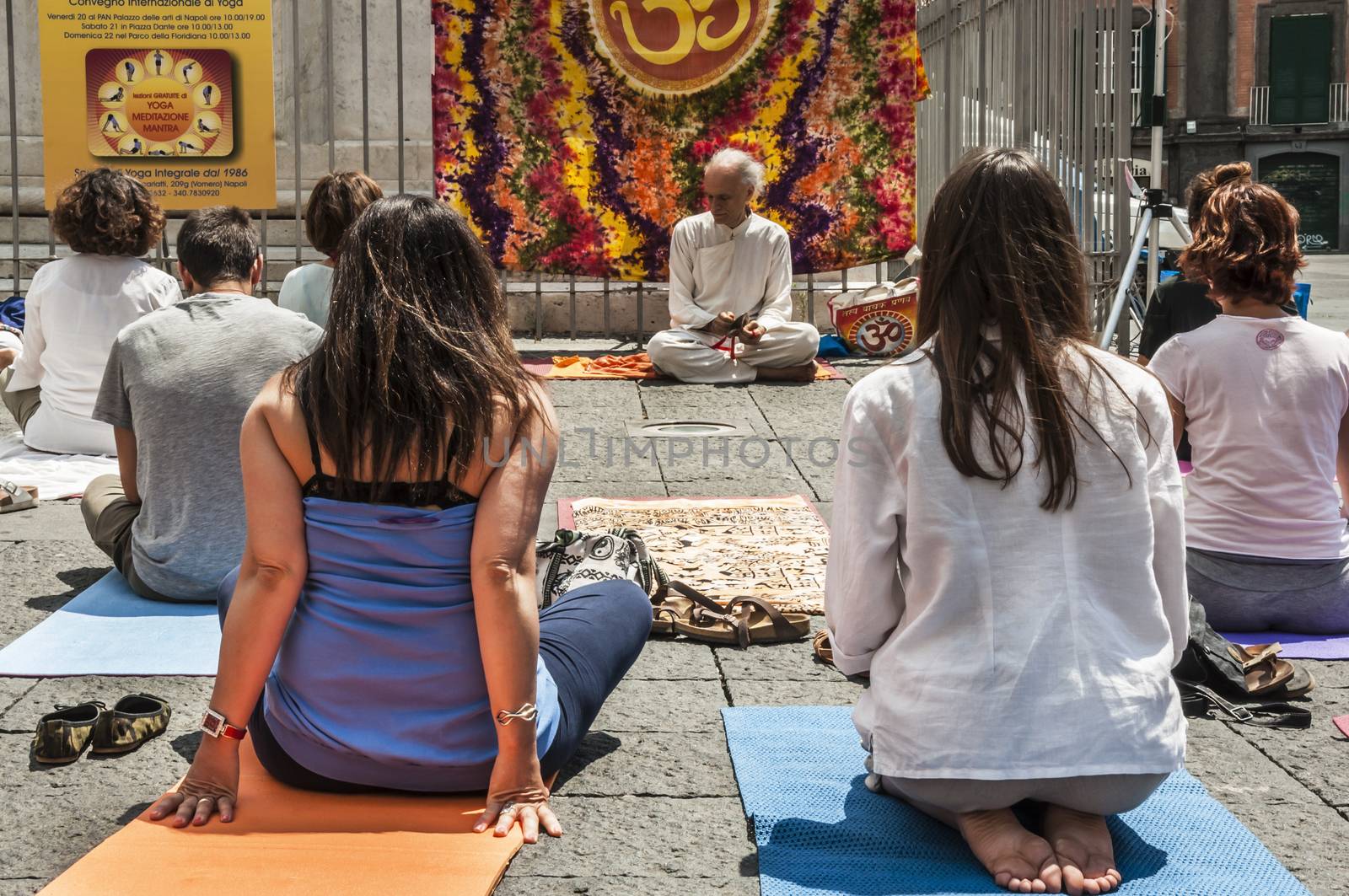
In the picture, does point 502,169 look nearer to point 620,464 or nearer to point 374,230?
point 620,464

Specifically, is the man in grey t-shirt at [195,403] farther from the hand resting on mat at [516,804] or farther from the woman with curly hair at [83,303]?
the hand resting on mat at [516,804]

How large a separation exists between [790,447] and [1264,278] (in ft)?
9.64

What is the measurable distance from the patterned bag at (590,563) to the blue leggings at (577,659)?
2.02ft

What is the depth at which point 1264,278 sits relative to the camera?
389 cm

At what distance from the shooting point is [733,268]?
28.1 ft

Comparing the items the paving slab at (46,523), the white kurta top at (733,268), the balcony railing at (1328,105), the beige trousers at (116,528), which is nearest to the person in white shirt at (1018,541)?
the beige trousers at (116,528)

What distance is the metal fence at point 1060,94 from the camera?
8.95 meters

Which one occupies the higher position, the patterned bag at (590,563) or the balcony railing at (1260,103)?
the balcony railing at (1260,103)

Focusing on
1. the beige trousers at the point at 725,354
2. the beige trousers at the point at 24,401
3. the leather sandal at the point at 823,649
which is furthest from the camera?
the beige trousers at the point at 725,354

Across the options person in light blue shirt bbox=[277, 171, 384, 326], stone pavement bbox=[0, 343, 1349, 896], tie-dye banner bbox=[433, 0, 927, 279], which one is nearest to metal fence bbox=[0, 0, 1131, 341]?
tie-dye banner bbox=[433, 0, 927, 279]

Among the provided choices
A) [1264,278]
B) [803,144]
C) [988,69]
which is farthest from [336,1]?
[1264,278]

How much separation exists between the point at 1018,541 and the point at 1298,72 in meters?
35.0

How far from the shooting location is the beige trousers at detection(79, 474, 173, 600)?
4.21m

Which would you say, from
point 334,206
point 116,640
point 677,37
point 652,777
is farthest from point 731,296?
point 652,777
